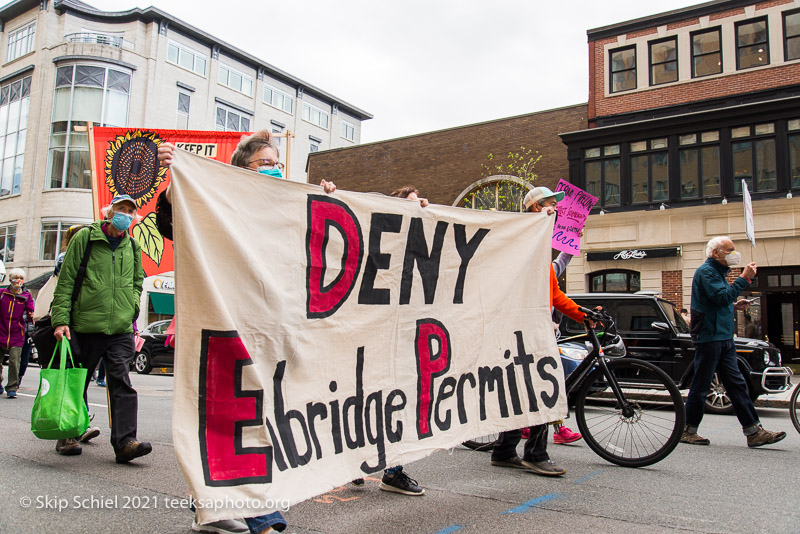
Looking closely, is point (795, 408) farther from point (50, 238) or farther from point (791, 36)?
point (50, 238)

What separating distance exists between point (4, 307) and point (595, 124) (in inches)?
772

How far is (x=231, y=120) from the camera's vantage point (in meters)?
42.0

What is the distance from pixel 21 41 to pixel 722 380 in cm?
4285

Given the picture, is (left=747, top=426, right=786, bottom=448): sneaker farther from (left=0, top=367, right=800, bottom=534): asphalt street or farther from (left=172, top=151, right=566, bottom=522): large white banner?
(left=172, top=151, right=566, bottom=522): large white banner

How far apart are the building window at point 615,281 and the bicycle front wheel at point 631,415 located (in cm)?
1701

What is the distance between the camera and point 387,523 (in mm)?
3291

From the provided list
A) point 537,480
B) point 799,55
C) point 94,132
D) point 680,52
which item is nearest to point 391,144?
point 680,52

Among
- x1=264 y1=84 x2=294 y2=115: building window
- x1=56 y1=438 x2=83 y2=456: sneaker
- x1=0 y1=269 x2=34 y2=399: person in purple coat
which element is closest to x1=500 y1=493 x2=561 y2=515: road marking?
x1=56 y1=438 x2=83 y2=456: sneaker

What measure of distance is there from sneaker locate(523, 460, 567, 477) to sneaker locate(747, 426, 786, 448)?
8.15 ft

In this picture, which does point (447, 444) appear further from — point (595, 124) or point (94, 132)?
point (595, 124)

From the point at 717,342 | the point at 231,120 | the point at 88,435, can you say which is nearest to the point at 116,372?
the point at 88,435

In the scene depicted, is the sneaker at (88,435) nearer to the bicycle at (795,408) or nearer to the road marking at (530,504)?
the road marking at (530,504)

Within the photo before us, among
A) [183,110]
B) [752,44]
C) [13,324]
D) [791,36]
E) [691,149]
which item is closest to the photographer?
[13,324]

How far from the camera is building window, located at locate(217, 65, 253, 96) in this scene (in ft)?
137
